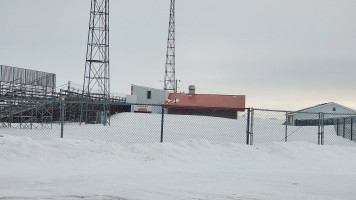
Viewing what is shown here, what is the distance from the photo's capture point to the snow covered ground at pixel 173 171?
6.86m

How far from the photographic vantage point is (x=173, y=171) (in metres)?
9.66

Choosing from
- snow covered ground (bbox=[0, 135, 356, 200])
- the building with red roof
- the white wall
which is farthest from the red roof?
snow covered ground (bbox=[0, 135, 356, 200])

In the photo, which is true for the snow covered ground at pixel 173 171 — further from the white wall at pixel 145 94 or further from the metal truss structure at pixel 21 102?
the white wall at pixel 145 94

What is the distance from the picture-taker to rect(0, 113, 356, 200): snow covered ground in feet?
22.5

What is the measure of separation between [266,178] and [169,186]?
2.97m

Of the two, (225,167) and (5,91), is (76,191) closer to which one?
(225,167)

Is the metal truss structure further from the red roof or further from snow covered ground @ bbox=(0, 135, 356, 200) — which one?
the red roof

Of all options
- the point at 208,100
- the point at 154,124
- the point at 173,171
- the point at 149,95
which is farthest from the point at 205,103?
the point at 173,171

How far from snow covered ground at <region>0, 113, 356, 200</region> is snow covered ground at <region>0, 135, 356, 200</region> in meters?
0.02

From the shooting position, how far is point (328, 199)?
6.82 m

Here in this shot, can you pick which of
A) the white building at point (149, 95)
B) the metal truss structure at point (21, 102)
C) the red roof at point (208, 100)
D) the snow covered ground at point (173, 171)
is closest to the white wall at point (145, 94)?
the white building at point (149, 95)

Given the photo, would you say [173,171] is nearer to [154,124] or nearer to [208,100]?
[154,124]

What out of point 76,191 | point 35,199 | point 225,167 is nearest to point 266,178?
point 225,167

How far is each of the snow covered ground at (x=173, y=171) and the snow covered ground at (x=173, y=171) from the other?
0.06 ft
